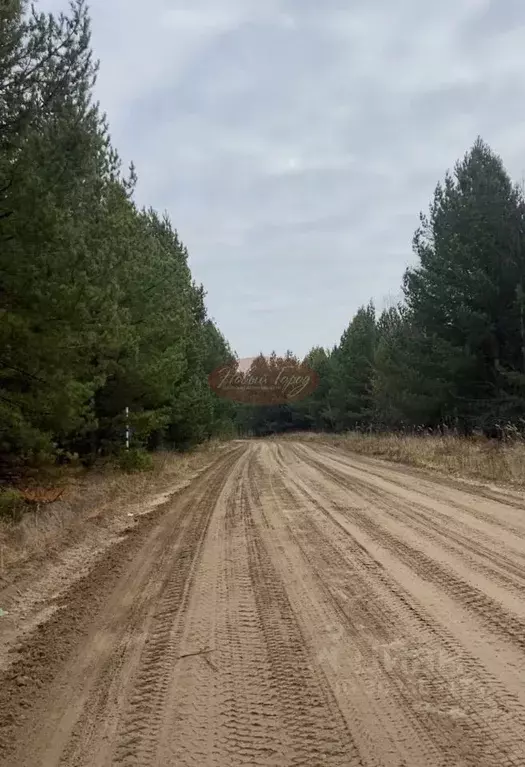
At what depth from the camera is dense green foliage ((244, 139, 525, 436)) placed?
72.3 feet

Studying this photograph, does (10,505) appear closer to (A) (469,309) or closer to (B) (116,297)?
(B) (116,297)

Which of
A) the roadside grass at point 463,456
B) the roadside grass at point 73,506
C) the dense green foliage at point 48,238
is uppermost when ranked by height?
the dense green foliage at point 48,238

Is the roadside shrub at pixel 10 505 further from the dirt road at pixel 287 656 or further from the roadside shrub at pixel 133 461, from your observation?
the roadside shrub at pixel 133 461

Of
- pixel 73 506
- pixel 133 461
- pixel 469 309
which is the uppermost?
pixel 469 309

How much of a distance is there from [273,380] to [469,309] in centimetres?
5326

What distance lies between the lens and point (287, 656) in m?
3.69

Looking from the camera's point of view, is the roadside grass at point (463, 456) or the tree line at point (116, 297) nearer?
the tree line at point (116, 297)

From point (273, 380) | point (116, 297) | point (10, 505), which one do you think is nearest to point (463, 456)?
point (116, 297)

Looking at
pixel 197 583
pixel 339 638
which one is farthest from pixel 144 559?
pixel 339 638

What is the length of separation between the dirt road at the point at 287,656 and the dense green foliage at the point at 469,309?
16.2 m

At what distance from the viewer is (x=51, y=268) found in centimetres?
869

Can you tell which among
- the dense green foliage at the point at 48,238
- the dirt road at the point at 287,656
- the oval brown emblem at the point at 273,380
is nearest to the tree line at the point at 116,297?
the dense green foliage at the point at 48,238

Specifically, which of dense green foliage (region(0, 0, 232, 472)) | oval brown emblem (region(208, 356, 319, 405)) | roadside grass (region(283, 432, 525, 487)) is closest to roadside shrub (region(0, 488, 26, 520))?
dense green foliage (region(0, 0, 232, 472))

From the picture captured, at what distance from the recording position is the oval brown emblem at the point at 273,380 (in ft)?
208
